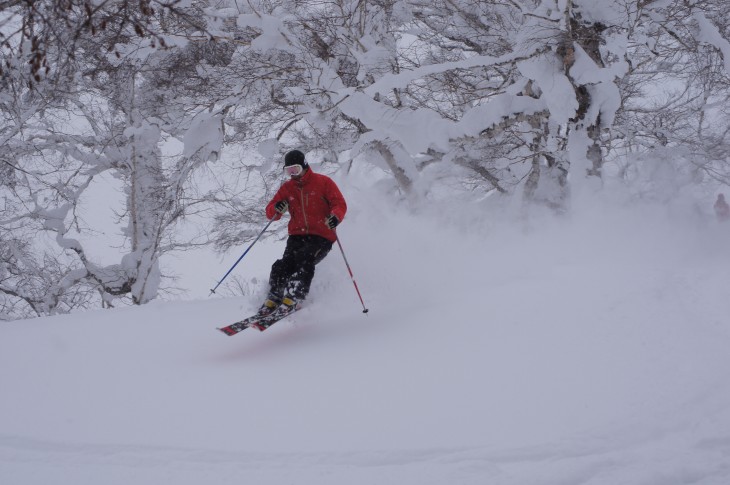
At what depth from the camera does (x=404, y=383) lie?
153 inches

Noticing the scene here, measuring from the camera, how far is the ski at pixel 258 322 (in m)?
5.11

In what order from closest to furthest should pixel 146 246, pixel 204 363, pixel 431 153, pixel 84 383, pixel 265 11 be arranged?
pixel 84 383, pixel 204 363, pixel 265 11, pixel 431 153, pixel 146 246

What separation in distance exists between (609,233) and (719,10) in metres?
4.14

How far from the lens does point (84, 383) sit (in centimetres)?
433

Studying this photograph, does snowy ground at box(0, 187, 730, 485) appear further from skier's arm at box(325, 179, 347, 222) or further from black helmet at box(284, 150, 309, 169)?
black helmet at box(284, 150, 309, 169)

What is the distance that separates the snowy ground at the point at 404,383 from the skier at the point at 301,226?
334mm

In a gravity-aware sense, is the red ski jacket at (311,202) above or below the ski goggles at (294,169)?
below

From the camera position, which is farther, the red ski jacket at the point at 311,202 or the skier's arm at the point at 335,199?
the red ski jacket at the point at 311,202

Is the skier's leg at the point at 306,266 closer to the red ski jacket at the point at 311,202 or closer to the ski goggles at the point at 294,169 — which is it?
the red ski jacket at the point at 311,202

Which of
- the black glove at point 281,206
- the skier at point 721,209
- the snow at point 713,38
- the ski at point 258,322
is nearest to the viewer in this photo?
the ski at point 258,322

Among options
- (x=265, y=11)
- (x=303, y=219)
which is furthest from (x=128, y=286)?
(x=303, y=219)

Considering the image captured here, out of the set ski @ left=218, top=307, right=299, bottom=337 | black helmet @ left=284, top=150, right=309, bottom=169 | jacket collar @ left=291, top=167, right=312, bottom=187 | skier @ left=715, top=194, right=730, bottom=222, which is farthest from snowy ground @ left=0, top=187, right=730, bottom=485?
skier @ left=715, top=194, right=730, bottom=222

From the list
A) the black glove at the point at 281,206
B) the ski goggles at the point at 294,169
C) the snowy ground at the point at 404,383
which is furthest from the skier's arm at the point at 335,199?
the snowy ground at the point at 404,383

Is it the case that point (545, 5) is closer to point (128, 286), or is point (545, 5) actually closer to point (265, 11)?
point (265, 11)
